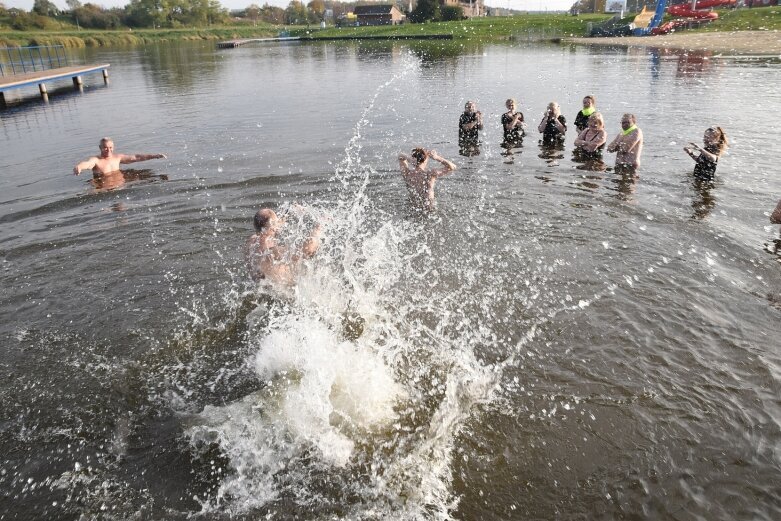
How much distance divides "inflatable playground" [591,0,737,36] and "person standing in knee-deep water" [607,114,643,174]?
52042mm

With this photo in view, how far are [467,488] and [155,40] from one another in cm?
9924

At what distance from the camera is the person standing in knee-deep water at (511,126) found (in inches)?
553

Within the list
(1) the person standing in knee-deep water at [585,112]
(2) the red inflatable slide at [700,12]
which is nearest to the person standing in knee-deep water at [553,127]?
(1) the person standing in knee-deep water at [585,112]

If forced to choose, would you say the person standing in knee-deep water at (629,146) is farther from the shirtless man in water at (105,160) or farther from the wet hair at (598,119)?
the shirtless man in water at (105,160)

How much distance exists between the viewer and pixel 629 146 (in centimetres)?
1118

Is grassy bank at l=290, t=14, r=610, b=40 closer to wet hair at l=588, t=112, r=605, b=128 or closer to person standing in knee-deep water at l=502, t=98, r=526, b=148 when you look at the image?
person standing in knee-deep water at l=502, t=98, r=526, b=148

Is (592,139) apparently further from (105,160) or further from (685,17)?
(685,17)

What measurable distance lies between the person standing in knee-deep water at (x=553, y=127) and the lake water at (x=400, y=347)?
1.40m

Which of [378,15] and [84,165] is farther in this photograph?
[378,15]

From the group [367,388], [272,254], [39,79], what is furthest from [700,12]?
[367,388]

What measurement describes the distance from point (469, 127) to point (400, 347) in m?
10.2

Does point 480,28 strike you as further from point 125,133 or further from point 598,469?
point 598,469

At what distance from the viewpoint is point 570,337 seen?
18.5 ft

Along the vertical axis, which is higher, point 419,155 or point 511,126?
point 419,155
